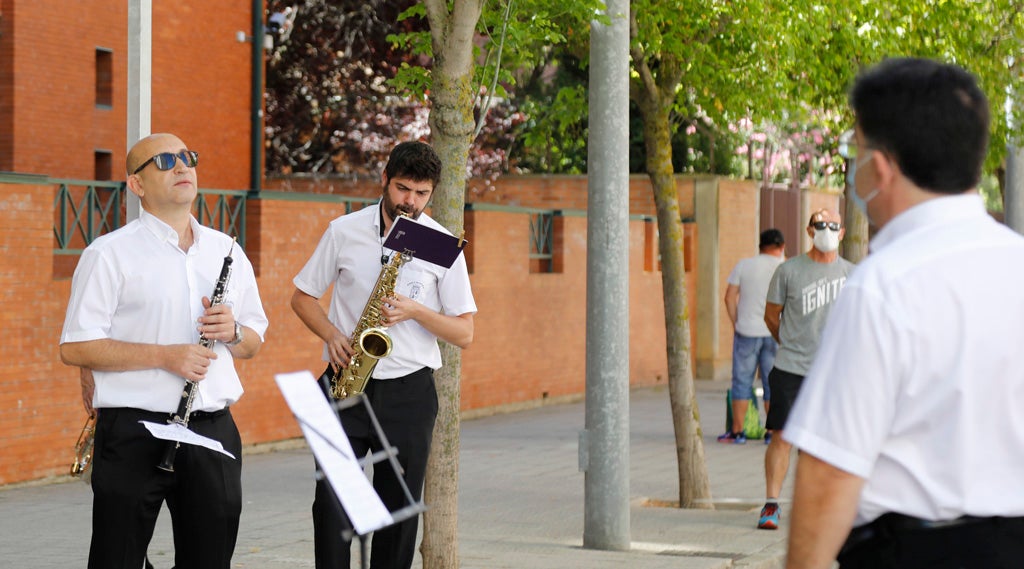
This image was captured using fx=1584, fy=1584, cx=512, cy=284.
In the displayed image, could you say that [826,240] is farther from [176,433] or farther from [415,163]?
[176,433]

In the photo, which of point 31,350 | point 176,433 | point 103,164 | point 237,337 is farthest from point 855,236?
point 103,164

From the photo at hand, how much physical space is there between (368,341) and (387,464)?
510 mm

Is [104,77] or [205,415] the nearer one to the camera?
[205,415]

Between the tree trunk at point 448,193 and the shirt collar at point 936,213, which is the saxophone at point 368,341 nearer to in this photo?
the tree trunk at point 448,193

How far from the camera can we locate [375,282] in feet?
20.6

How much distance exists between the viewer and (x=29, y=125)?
2067cm

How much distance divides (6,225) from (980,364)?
951cm

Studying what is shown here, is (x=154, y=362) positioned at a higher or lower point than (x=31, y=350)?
higher

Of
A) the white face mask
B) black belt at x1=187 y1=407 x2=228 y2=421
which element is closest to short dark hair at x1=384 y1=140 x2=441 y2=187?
black belt at x1=187 y1=407 x2=228 y2=421

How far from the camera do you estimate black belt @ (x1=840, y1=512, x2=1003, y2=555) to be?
296 cm

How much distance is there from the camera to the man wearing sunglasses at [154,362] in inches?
207

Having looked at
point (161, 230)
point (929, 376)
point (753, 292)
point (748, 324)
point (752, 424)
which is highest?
point (161, 230)

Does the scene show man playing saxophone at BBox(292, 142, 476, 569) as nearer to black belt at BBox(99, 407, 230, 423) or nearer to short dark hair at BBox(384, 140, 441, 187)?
short dark hair at BBox(384, 140, 441, 187)

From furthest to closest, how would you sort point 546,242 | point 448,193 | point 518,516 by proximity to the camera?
point 546,242 < point 518,516 < point 448,193
